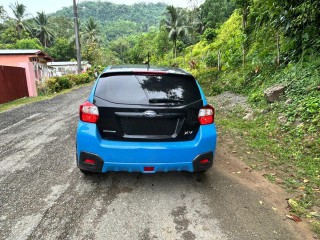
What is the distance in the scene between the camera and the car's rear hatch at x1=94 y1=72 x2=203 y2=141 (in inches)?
123

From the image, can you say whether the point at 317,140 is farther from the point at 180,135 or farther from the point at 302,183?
the point at 180,135

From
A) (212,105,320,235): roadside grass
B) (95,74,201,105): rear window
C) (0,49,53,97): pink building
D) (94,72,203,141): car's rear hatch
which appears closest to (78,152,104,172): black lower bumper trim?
(94,72,203,141): car's rear hatch

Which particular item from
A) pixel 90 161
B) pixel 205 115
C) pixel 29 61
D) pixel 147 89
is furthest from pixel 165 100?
pixel 29 61

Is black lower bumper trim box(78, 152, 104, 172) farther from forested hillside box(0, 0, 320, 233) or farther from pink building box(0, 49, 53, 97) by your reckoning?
pink building box(0, 49, 53, 97)

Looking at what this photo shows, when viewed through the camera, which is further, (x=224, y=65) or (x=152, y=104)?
(x=224, y=65)

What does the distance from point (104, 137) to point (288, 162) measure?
129 inches

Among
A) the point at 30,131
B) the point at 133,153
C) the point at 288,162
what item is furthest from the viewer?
the point at 30,131

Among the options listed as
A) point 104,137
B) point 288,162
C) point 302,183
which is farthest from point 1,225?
point 288,162

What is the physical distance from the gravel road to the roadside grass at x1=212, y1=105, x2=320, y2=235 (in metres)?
0.53

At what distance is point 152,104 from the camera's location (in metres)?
3.16

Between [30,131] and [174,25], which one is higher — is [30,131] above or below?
below

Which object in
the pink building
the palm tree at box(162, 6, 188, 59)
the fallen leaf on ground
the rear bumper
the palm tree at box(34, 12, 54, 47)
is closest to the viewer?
the fallen leaf on ground

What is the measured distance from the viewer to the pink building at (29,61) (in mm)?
15555

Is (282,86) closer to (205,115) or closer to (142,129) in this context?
(205,115)
